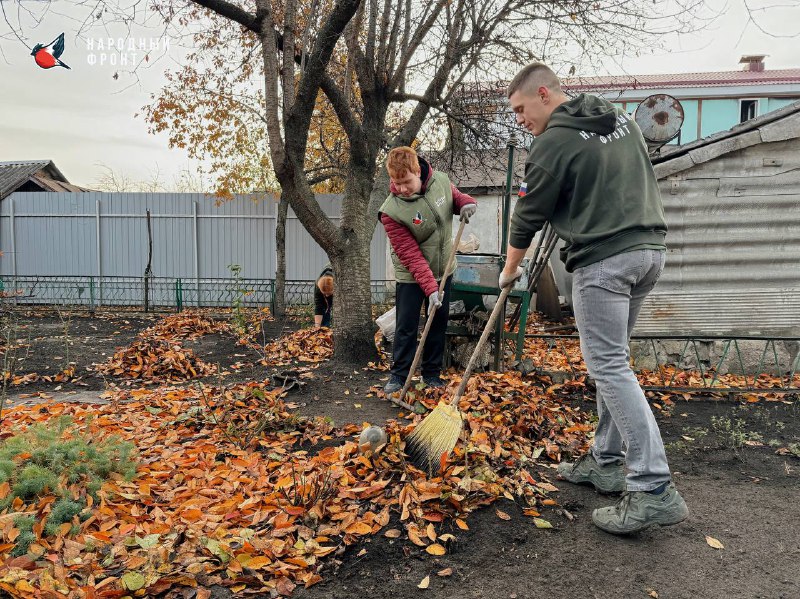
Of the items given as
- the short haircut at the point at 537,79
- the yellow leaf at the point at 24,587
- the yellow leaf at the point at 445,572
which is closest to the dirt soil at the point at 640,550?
the yellow leaf at the point at 445,572

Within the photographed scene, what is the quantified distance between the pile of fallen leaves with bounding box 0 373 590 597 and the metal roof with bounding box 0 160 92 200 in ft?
48.0

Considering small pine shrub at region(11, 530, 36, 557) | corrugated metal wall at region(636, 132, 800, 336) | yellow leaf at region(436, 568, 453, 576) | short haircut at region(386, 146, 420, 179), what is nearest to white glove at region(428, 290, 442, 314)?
short haircut at region(386, 146, 420, 179)

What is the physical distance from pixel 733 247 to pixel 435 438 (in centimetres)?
492

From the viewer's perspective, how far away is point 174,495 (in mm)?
2898

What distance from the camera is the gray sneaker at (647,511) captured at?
244 centimetres

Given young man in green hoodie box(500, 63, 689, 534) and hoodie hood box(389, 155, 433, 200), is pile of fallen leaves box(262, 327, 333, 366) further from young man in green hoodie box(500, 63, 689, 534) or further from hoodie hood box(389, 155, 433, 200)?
young man in green hoodie box(500, 63, 689, 534)

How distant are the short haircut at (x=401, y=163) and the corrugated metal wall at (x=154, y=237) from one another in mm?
9537

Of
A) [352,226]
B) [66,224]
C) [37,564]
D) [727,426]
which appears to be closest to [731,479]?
[727,426]

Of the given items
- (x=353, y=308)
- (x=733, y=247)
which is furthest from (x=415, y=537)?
(x=733, y=247)

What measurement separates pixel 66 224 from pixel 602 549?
1556 cm

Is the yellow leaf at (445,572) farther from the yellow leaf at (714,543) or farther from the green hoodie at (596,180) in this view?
the green hoodie at (596,180)

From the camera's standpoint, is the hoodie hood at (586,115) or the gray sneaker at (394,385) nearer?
the hoodie hood at (586,115)

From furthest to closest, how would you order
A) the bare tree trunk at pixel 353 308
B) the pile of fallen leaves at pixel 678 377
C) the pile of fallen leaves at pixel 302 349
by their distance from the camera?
the pile of fallen leaves at pixel 302 349 → the bare tree trunk at pixel 353 308 → the pile of fallen leaves at pixel 678 377

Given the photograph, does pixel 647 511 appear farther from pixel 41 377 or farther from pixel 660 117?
pixel 41 377
